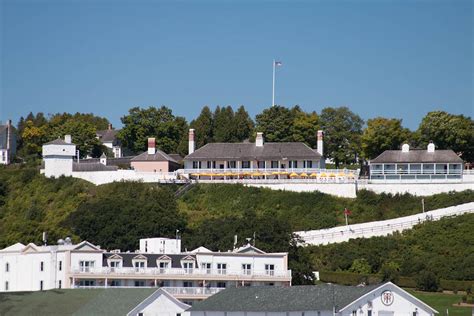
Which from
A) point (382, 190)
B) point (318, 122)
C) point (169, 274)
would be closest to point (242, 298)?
point (169, 274)

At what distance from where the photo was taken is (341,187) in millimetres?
141000

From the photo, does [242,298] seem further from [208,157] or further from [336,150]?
[336,150]

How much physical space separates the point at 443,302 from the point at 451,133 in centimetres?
4286

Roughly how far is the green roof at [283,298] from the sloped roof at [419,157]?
42158mm

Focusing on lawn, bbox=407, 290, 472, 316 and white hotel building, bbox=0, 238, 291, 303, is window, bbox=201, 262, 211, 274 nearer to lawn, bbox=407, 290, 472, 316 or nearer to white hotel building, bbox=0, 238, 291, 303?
white hotel building, bbox=0, 238, 291, 303

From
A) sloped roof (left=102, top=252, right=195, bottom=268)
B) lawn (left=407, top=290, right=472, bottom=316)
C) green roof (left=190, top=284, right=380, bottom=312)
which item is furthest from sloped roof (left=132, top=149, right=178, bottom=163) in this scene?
green roof (left=190, top=284, right=380, bottom=312)

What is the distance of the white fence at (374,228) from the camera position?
129m

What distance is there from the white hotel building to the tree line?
41.7 meters

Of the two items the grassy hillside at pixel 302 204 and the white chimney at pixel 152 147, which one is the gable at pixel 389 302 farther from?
the white chimney at pixel 152 147

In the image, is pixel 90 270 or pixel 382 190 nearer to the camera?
pixel 90 270

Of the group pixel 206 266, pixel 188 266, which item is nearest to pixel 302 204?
pixel 206 266

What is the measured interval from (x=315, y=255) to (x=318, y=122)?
4071 centimetres

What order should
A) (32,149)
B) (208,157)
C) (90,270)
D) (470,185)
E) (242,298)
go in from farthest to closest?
(32,149), (208,157), (470,185), (90,270), (242,298)

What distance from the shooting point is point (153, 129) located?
174 metres
